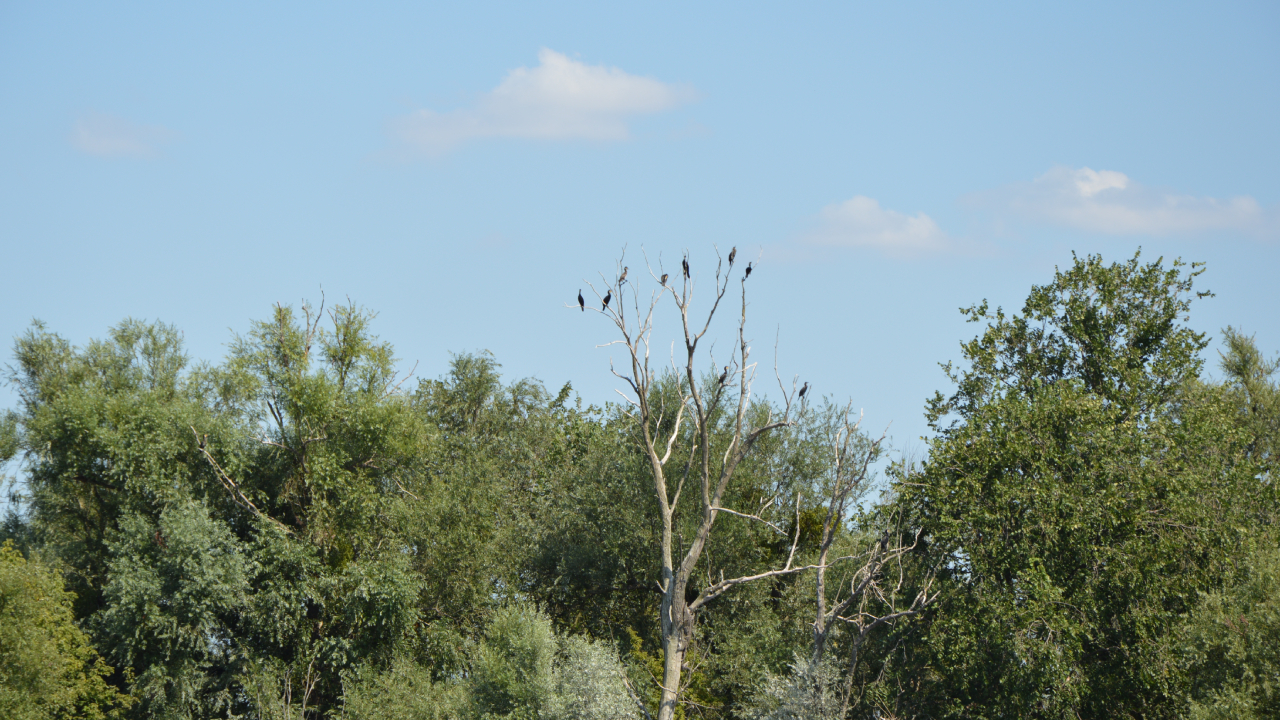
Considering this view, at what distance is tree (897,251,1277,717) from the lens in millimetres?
22969

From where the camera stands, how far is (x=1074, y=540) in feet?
77.5

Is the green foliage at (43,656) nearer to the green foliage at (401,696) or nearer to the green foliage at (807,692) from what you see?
the green foliage at (401,696)

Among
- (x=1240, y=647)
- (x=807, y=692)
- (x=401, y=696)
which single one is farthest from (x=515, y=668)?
(x=1240, y=647)

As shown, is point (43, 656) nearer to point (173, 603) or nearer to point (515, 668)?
point (173, 603)

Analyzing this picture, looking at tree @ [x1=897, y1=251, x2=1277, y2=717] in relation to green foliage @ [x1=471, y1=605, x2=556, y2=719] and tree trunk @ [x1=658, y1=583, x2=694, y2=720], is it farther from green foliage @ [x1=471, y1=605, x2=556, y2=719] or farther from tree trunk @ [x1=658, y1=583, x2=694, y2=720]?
green foliage @ [x1=471, y1=605, x2=556, y2=719]

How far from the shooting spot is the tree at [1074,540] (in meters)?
23.0

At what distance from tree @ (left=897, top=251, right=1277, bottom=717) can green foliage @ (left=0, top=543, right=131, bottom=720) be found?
77.9ft

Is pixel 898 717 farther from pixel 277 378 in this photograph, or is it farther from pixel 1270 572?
pixel 277 378

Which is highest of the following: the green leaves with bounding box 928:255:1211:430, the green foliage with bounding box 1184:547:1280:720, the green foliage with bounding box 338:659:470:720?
the green leaves with bounding box 928:255:1211:430

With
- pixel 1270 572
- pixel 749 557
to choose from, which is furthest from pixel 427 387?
pixel 1270 572

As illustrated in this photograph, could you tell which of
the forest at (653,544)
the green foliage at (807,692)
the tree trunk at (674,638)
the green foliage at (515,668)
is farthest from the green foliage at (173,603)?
the green foliage at (807,692)

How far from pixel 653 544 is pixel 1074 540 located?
48.8 ft

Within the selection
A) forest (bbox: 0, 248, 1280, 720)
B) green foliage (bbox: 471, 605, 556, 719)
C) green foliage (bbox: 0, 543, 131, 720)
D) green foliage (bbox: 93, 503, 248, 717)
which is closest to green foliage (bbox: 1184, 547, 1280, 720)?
forest (bbox: 0, 248, 1280, 720)

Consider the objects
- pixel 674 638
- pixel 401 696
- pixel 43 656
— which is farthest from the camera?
pixel 401 696
